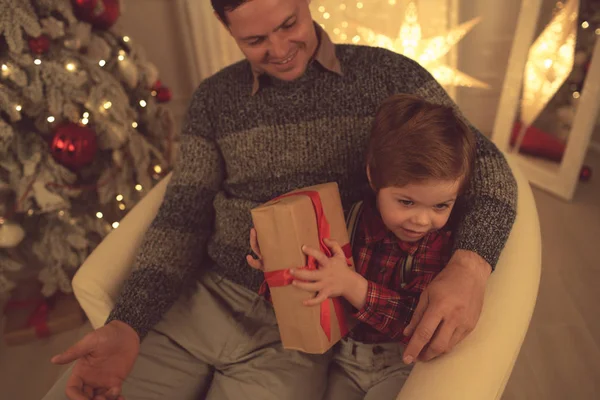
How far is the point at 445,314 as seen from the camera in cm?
83

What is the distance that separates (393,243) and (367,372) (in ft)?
0.92

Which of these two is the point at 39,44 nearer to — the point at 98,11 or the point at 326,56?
the point at 98,11

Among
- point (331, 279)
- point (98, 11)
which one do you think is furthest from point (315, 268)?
point (98, 11)

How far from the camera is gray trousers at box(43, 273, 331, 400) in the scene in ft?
3.37

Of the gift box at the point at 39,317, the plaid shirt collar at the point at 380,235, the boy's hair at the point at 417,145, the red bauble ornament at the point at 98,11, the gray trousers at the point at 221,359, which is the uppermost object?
the red bauble ornament at the point at 98,11

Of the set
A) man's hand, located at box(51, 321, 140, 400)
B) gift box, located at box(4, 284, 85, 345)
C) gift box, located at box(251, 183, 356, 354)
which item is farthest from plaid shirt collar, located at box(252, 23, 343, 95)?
gift box, located at box(4, 284, 85, 345)

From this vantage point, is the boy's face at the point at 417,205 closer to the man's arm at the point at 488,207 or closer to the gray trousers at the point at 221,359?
the man's arm at the point at 488,207

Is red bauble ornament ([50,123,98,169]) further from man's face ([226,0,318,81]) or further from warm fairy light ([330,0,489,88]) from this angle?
warm fairy light ([330,0,489,88])

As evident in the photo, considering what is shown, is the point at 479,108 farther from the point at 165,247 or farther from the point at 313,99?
the point at 165,247

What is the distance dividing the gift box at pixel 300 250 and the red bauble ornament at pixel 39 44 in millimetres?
1009

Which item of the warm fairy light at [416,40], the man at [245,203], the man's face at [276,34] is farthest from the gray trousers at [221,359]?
the warm fairy light at [416,40]

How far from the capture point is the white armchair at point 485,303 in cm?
79

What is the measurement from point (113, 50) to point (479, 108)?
1.92 m

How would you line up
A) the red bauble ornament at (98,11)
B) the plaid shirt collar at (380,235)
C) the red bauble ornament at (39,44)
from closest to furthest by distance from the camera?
the plaid shirt collar at (380,235) < the red bauble ornament at (39,44) < the red bauble ornament at (98,11)
